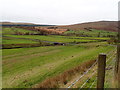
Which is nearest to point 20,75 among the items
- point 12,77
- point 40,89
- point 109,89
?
point 12,77

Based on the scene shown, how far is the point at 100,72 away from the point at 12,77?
11.5m

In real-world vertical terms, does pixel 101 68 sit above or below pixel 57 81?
above

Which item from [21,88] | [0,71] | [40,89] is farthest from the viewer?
[0,71]

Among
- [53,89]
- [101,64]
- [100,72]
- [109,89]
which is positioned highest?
[101,64]

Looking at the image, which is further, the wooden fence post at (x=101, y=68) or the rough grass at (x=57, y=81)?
the rough grass at (x=57, y=81)

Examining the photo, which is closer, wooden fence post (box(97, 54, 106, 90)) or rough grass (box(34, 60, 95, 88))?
wooden fence post (box(97, 54, 106, 90))

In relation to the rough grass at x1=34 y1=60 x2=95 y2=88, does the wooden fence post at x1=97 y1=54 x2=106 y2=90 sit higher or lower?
higher

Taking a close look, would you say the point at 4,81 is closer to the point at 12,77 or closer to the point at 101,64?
the point at 12,77

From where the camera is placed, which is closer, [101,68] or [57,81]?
[101,68]

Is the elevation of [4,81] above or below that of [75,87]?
below

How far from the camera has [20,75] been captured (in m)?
13.5

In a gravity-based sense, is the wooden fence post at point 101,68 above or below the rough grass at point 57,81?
above

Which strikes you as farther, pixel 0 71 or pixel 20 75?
pixel 0 71

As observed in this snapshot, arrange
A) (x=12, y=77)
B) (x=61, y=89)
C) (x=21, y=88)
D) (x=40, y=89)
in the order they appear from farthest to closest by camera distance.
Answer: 1. (x=12, y=77)
2. (x=21, y=88)
3. (x=40, y=89)
4. (x=61, y=89)
